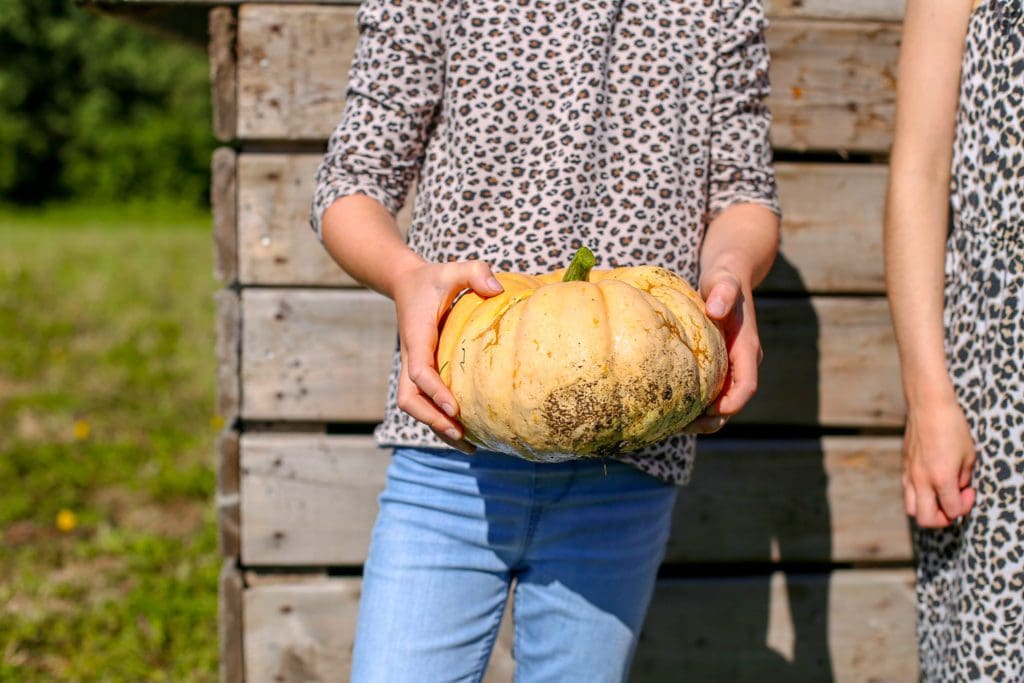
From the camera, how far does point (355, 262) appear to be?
1.58 m

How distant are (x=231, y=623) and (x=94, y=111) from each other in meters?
22.6

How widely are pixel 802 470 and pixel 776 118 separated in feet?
3.08

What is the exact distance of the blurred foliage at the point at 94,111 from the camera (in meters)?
22.0

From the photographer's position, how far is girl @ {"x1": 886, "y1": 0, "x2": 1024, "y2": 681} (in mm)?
1644

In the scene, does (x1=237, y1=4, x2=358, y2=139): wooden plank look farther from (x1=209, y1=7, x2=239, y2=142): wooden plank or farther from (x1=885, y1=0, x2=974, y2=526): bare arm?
(x1=885, y1=0, x2=974, y2=526): bare arm

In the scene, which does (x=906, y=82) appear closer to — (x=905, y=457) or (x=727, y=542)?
(x=905, y=457)

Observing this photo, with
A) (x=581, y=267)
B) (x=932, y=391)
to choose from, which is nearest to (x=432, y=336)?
(x=581, y=267)

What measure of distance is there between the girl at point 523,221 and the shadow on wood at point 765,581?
108 centimetres

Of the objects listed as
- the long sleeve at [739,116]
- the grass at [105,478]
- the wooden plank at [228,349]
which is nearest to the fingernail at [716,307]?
the long sleeve at [739,116]

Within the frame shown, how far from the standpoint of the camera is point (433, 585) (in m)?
1.57

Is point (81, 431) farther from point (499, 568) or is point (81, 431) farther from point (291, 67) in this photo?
point (499, 568)

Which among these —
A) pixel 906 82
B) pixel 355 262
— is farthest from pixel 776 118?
pixel 355 262

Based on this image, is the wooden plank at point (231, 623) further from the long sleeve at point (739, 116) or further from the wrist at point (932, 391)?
the wrist at point (932, 391)

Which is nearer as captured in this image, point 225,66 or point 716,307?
point 716,307
